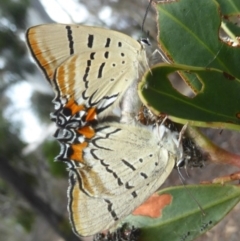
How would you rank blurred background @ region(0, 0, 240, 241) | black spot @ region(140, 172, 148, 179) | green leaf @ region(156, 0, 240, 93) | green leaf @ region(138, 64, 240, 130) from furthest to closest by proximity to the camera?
blurred background @ region(0, 0, 240, 241) < black spot @ region(140, 172, 148, 179) < green leaf @ region(156, 0, 240, 93) < green leaf @ region(138, 64, 240, 130)

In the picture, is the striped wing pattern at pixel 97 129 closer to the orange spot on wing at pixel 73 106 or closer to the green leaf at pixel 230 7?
the orange spot on wing at pixel 73 106

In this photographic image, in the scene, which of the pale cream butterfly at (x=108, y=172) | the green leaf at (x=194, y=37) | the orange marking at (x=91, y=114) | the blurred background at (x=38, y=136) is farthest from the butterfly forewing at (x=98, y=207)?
the blurred background at (x=38, y=136)

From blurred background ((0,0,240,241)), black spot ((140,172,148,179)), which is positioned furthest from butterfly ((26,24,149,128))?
blurred background ((0,0,240,241))

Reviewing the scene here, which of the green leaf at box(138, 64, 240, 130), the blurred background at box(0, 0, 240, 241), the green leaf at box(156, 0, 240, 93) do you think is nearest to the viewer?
the green leaf at box(138, 64, 240, 130)

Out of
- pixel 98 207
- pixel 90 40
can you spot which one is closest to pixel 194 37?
pixel 90 40

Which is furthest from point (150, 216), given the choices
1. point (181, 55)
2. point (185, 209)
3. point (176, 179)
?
point (176, 179)

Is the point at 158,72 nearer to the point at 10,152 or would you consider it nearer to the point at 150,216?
the point at 150,216

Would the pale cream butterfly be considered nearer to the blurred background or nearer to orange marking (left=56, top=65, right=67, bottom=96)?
orange marking (left=56, top=65, right=67, bottom=96)
